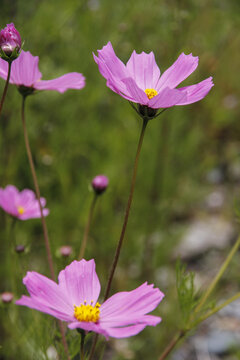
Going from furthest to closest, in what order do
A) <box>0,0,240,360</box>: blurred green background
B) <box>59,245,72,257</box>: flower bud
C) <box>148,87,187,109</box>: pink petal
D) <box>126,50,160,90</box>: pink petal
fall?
<box>0,0,240,360</box>: blurred green background, <box>59,245,72,257</box>: flower bud, <box>126,50,160,90</box>: pink petal, <box>148,87,187,109</box>: pink petal

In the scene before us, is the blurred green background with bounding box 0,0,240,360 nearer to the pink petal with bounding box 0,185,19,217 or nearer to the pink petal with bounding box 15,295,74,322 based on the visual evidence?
the pink petal with bounding box 0,185,19,217

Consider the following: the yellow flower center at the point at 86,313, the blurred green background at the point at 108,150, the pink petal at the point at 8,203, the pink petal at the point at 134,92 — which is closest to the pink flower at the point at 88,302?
the yellow flower center at the point at 86,313

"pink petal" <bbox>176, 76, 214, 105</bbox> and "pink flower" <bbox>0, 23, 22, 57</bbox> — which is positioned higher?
"pink flower" <bbox>0, 23, 22, 57</bbox>

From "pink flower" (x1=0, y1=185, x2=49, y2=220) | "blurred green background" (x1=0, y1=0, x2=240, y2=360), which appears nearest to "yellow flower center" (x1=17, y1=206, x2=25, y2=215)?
"pink flower" (x1=0, y1=185, x2=49, y2=220)

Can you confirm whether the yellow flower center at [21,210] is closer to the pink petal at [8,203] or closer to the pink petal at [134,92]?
the pink petal at [8,203]

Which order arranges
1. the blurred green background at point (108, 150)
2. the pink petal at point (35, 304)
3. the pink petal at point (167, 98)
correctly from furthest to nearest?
the blurred green background at point (108, 150) < the pink petal at point (167, 98) < the pink petal at point (35, 304)

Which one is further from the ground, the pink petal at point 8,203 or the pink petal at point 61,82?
the pink petal at point 61,82

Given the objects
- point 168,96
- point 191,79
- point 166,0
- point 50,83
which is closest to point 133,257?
point 191,79
